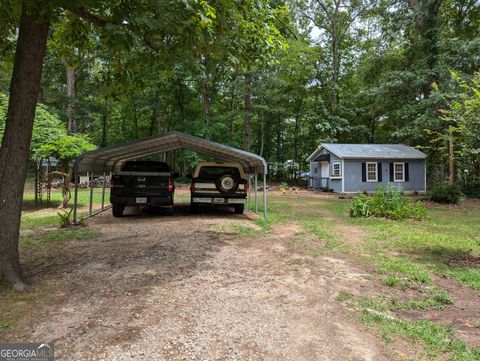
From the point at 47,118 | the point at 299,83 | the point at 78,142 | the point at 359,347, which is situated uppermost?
the point at 299,83

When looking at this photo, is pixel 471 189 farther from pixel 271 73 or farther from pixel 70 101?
pixel 70 101

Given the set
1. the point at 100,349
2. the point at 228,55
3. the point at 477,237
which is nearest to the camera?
the point at 100,349

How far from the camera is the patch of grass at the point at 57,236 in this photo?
23.3ft

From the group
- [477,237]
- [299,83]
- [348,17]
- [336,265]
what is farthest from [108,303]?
[348,17]

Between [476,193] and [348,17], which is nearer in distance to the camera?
[476,193]

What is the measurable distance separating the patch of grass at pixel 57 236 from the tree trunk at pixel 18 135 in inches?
118

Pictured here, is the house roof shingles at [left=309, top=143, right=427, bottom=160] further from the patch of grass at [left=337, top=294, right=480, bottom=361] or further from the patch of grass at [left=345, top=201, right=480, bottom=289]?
the patch of grass at [left=337, top=294, right=480, bottom=361]

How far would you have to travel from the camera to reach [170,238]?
24.6ft

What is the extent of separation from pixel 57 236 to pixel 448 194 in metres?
16.4

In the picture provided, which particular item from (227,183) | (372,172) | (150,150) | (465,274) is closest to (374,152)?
(372,172)

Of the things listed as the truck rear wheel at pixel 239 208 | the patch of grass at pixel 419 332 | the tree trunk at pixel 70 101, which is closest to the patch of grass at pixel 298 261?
the patch of grass at pixel 419 332

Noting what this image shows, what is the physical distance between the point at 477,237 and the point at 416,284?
463cm

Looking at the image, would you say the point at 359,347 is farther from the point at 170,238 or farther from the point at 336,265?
the point at 170,238

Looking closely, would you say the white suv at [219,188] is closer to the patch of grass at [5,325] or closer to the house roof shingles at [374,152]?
the patch of grass at [5,325]
